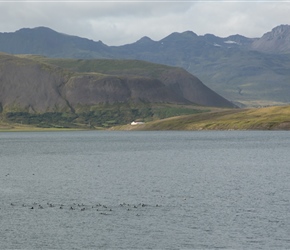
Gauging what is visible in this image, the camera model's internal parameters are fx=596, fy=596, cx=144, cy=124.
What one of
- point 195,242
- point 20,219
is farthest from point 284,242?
point 20,219

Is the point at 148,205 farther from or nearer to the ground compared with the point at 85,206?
farther from the ground

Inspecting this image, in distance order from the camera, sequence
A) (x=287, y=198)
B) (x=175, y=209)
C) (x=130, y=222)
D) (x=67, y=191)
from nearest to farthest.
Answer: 1. (x=130, y=222)
2. (x=175, y=209)
3. (x=287, y=198)
4. (x=67, y=191)

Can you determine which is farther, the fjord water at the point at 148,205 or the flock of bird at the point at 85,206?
the flock of bird at the point at 85,206

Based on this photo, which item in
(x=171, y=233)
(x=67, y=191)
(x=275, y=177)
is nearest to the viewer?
(x=171, y=233)

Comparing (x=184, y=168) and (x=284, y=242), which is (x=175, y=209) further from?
(x=184, y=168)

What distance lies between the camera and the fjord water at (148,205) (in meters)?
57.9

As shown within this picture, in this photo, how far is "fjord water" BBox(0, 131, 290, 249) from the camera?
57.9 m

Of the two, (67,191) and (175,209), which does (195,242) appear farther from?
(67,191)

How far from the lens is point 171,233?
60.0 metres

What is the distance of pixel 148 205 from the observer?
7619 cm

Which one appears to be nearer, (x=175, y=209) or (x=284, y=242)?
(x=284, y=242)

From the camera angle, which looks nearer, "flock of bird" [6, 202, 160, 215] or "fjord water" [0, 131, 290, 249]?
"fjord water" [0, 131, 290, 249]

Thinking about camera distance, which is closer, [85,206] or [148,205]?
[148,205]

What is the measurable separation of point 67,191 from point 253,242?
4203 cm
